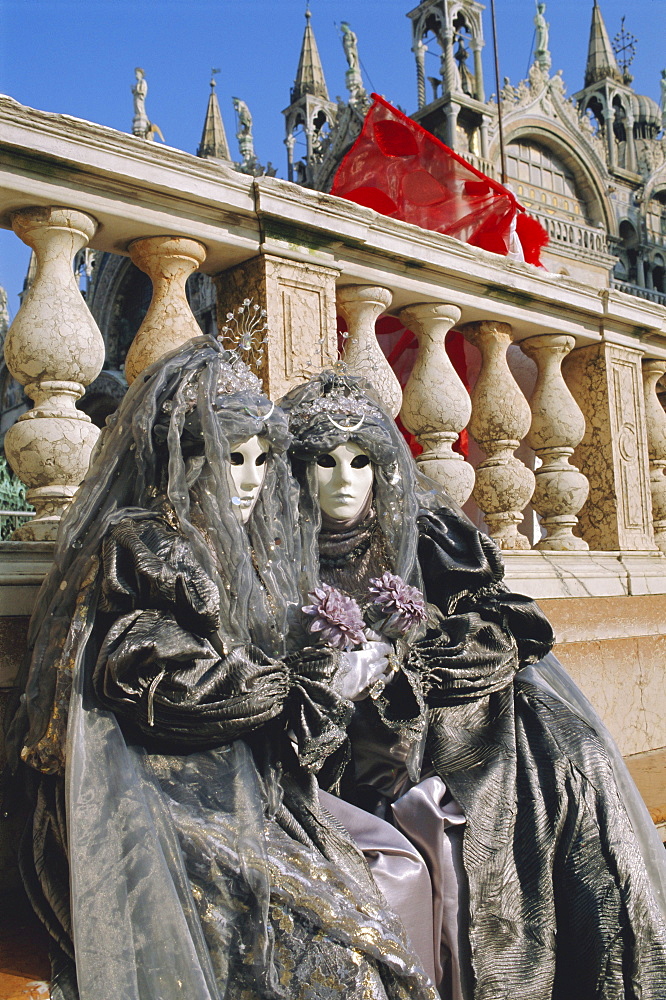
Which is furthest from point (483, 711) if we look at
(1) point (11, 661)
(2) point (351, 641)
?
(1) point (11, 661)

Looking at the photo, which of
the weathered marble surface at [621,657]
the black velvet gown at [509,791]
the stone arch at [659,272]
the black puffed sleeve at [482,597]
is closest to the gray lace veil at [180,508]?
the black velvet gown at [509,791]

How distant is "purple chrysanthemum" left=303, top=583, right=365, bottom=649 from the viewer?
2.25 m

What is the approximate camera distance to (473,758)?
2375 mm

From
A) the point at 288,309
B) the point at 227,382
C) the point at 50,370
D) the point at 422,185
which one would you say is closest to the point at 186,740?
the point at 227,382

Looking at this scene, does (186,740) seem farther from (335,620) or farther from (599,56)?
(599,56)

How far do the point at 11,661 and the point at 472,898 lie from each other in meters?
1.29

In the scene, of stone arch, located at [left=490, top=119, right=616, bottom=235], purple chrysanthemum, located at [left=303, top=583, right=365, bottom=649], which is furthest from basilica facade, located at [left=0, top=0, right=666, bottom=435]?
purple chrysanthemum, located at [left=303, top=583, right=365, bottom=649]

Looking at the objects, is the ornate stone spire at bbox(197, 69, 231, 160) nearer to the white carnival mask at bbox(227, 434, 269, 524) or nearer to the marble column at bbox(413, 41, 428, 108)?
the marble column at bbox(413, 41, 428, 108)

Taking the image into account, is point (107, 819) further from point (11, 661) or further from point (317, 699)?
point (11, 661)

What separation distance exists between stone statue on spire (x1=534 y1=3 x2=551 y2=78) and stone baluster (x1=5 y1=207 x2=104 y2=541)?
24119 millimetres

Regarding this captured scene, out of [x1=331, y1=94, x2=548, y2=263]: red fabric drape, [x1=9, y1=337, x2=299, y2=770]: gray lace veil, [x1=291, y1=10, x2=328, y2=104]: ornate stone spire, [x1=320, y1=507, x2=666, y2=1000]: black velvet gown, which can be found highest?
[x1=291, y1=10, x2=328, y2=104]: ornate stone spire

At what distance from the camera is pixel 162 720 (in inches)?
76.4

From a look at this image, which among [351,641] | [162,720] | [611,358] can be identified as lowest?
[162,720]

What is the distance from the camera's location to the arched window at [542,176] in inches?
893
